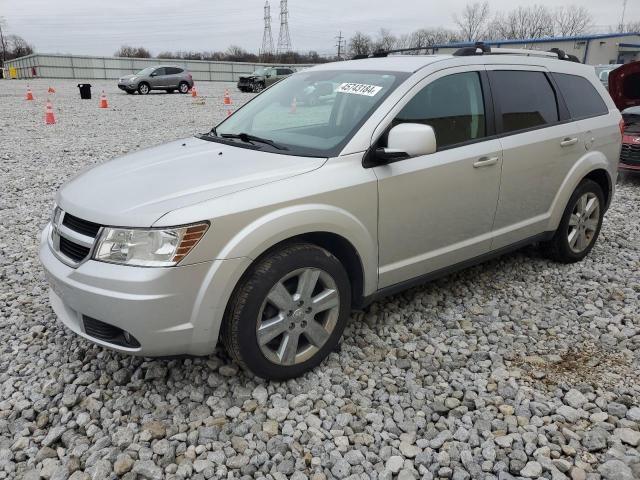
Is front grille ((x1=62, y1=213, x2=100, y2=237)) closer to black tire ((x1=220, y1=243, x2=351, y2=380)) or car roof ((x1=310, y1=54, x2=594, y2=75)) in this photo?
black tire ((x1=220, y1=243, x2=351, y2=380))

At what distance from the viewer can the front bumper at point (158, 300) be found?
8.14 ft

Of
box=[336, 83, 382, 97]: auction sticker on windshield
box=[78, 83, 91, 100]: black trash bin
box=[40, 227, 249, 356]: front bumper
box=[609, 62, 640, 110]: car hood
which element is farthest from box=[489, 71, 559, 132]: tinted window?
box=[78, 83, 91, 100]: black trash bin

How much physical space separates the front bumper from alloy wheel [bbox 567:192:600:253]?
132 inches

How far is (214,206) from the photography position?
8.50 feet

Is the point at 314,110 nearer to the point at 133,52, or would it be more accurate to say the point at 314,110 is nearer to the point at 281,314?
the point at 281,314

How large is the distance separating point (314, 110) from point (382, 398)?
1.97 metres

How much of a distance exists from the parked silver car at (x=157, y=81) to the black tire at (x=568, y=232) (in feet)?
86.3

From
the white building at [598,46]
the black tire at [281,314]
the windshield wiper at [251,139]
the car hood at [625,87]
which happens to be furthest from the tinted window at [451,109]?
the white building at [598,46]

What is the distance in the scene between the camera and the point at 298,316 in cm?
296

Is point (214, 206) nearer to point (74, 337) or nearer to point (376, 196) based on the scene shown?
point (376, 196)

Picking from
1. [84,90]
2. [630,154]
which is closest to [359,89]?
[630,154]

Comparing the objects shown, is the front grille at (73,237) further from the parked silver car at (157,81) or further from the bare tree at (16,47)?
the bare tree at (16,47)

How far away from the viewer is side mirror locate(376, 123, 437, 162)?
118 inches

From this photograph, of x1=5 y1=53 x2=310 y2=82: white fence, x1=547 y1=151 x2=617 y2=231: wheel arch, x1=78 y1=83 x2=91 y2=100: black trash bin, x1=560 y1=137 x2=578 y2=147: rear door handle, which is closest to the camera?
x1=560 y1=137 x2=578 y2=147: rear door handle
